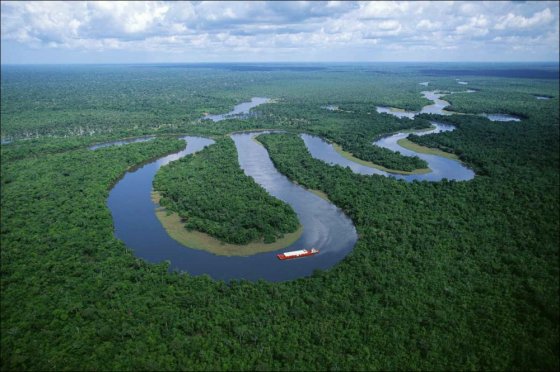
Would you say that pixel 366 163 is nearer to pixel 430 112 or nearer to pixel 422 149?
pixel 422 149

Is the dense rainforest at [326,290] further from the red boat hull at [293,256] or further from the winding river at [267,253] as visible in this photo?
the red boat hull at [293,256]

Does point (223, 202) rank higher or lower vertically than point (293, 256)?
higher

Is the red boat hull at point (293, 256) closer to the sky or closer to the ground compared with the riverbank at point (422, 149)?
closer to the ground

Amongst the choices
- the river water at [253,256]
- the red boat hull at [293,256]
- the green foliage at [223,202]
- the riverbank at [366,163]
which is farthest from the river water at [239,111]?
the red boat hull at [293,256]

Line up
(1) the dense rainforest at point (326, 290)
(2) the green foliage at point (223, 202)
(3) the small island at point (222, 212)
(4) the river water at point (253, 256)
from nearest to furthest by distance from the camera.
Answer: (1) the dense rainforest at point (326, 290)
(4) the river water at point (253, 256)
(3) the small island at point (222, 212)
(2) the green foliage at point (223, 202)

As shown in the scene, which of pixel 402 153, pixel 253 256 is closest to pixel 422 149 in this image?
pixel 402 153

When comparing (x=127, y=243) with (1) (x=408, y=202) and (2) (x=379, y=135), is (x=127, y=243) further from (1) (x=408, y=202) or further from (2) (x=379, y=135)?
(2) (x=379, y=135)
